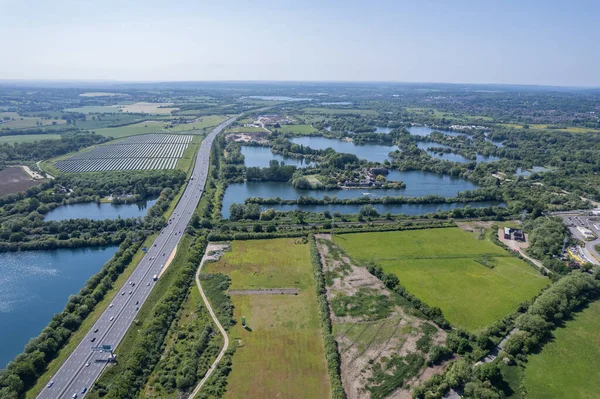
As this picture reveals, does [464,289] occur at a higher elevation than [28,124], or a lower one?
lower

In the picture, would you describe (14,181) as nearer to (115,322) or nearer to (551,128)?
(115,322)

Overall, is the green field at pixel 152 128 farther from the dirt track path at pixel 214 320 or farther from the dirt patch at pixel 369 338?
the dirt patch at pixel 369 338

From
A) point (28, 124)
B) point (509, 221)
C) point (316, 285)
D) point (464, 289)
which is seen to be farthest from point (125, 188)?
point (28, 124)

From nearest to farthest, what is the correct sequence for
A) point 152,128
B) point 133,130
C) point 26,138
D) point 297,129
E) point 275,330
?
point 275,330
point 26,138
point 133,130
point 152,128
point 297,129

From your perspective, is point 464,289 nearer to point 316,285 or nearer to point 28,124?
point 316,285

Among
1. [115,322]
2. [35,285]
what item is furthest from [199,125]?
[115,322]
